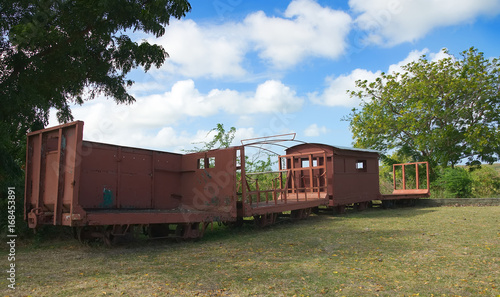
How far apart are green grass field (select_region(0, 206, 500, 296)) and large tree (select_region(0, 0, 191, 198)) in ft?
10.6

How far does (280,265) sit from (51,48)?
7992 mm

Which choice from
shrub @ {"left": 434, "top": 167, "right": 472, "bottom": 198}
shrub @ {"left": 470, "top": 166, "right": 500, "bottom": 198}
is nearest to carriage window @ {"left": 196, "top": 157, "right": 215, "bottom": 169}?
shrub @ {"left": 434, "top": 167, "right": 472, "bottom": 198}

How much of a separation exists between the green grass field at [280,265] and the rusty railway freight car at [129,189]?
1.98 ft

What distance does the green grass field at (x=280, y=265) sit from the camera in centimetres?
459

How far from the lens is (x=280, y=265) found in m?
5.82

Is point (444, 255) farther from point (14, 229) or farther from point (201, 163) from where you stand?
point (14, 229)

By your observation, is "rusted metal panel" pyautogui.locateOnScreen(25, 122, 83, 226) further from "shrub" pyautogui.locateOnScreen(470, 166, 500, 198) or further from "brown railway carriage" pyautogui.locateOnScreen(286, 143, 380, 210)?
"shrub" pyautogui.locateOnScreen(470, 166, 500, 198)

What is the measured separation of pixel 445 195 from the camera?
62.1 feet

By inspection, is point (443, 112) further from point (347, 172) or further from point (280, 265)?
point (280, 265)

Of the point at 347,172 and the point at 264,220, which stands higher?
the point at 347,172

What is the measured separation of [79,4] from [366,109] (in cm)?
1976

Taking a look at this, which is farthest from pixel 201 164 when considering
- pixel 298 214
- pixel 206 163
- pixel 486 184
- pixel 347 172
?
pixel 486 184

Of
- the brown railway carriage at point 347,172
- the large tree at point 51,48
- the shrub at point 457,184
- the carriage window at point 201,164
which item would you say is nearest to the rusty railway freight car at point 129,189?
the carriage window at point 201,164

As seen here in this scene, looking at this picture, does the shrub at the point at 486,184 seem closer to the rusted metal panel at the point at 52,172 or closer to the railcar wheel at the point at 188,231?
the railcar wheel at the point at 188,231
